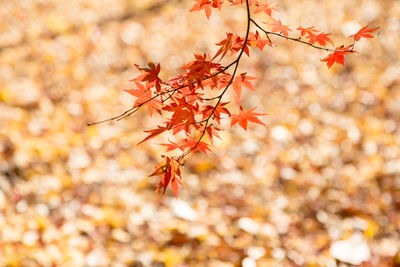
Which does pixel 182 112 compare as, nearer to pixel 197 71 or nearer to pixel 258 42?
pixel 197 71

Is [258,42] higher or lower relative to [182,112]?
higher

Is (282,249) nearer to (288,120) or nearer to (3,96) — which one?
(288,120)

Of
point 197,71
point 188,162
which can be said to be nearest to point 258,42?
point 197,71

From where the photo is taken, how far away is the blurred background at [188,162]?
227 cm

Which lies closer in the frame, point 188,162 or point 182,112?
point 182,112

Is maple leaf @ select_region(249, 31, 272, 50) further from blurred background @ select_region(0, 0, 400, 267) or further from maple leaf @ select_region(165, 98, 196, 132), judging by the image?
blurred background @ select_region(0, 0, 400, 267)

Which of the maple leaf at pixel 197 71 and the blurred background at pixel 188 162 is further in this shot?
the blurred background at pixel 188 162

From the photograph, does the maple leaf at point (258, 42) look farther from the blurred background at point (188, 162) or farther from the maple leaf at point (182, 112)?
the blurred background at point (188, 162)

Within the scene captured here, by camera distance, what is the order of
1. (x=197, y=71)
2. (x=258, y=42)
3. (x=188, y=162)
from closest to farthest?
(x=197, y=71) < (x=258, y=42) < (x=188, y=162)

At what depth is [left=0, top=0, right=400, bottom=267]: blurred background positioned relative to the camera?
7.45 feet

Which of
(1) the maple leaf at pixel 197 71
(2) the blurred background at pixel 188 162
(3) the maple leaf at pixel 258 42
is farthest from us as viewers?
(2) the blurred background at pixel 188 162

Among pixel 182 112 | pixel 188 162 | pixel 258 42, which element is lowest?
pixel 182 112

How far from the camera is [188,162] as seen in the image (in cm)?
284

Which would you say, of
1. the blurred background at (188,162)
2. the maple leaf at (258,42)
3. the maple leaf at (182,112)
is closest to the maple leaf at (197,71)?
the maple leaf at (182,112)
